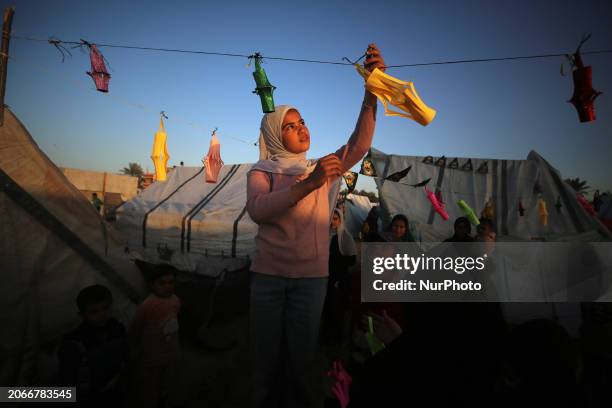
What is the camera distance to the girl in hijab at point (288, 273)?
1.39 m

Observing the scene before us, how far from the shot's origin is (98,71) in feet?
13.9

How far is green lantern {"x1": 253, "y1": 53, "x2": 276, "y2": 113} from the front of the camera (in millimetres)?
2471

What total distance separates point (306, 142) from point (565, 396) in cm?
136

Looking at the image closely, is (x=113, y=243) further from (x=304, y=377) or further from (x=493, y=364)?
(x=493, y=364)

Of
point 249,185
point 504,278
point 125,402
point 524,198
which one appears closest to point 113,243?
point 125,402

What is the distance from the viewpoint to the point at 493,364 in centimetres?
86

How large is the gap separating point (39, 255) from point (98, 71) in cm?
318

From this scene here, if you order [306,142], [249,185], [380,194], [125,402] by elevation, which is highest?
[380,194]

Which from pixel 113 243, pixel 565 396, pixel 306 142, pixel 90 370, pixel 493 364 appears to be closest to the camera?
pixel 565 396

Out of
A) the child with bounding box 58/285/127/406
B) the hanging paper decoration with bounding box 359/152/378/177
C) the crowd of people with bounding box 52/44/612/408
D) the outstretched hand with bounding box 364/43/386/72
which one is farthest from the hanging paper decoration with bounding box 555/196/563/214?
the child with bounding box 58/285/127/406

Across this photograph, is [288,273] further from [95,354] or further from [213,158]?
[213,158]

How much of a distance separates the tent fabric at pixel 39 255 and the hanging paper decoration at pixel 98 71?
2066 millimetres

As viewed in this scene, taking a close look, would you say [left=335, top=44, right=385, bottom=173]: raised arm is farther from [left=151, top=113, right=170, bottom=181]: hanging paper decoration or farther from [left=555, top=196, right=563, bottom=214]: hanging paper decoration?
[left=555, top=196, right=563, bottom=214]: hanging paper decoration

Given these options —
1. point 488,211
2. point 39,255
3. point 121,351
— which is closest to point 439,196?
point 488,211
